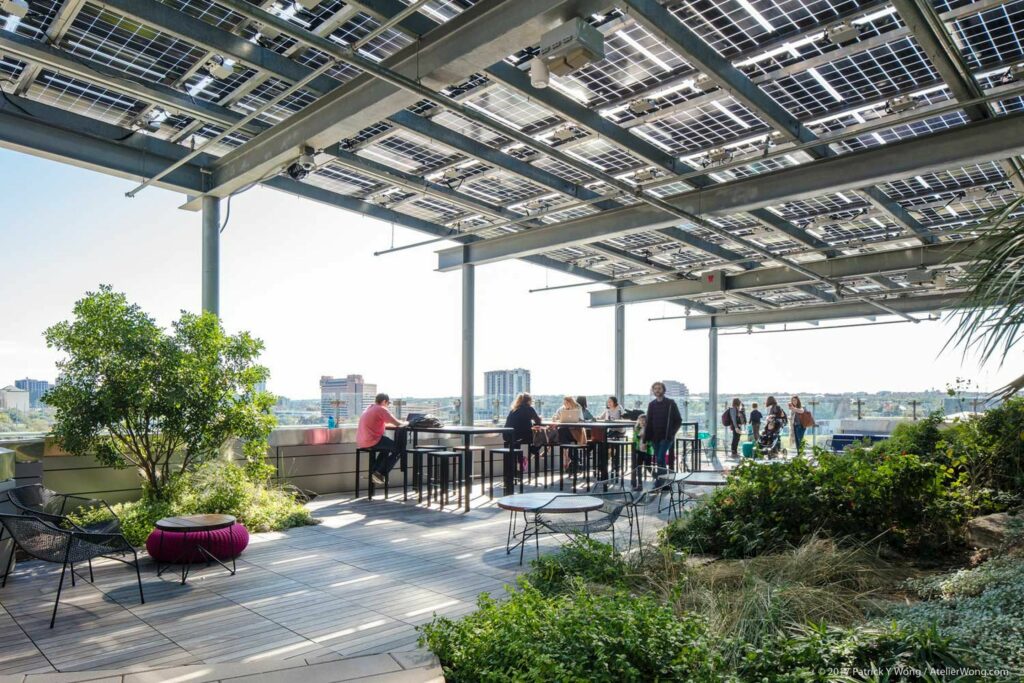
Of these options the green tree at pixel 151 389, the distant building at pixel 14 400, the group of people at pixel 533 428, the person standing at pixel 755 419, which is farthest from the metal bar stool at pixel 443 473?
the person standing at pixel 755 419

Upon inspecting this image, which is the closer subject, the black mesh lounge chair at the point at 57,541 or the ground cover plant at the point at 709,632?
the ground cover plant at the point at 709,632

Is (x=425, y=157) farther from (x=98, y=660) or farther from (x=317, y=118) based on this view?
(x=98, y=660)

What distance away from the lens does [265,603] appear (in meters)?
4.70

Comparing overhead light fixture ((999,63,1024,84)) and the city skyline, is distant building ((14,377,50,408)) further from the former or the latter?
overhead light fixture ((999,63,1024,84))

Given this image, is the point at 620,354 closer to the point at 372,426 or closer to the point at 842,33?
the point at 372,426

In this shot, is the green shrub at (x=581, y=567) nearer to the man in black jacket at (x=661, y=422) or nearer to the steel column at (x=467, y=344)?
the man in black jacket at (x=661, y=422)

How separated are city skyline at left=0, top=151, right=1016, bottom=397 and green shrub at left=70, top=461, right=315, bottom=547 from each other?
1.07 meters

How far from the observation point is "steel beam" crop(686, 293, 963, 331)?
17513 millimetres

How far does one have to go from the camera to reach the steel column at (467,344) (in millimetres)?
13305

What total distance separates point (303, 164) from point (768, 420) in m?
11.6

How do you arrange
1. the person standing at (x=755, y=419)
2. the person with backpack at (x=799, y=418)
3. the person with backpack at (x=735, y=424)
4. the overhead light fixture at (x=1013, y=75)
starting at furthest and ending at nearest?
the person standing at (x=755, y=419), the person with backpack at (x=735, y=424), the person with backpack at (x=799, y=418), the overhead light fixture at (x=1013, y=75)

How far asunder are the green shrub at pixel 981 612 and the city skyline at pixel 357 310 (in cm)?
114

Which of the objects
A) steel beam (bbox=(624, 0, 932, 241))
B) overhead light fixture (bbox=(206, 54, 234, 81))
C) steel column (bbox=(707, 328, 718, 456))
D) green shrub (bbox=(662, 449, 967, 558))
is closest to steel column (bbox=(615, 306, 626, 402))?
steel column (bbox=(707, 328, 718, 456))

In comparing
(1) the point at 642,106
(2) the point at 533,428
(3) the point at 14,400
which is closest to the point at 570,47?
(1) the point at 642,106
